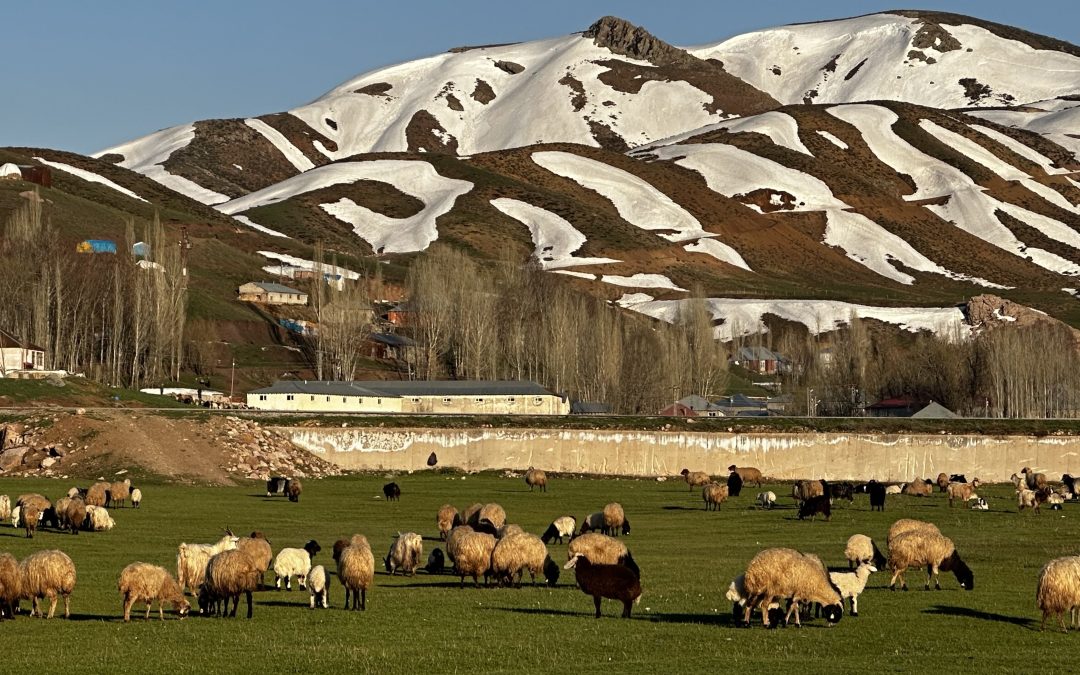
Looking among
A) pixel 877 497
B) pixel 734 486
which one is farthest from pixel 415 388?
pixel 877 497

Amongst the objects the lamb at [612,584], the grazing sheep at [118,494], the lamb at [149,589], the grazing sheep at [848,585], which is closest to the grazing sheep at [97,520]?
the grazing sheep at [118,494]

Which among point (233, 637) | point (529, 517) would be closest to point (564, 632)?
point (233, 637)

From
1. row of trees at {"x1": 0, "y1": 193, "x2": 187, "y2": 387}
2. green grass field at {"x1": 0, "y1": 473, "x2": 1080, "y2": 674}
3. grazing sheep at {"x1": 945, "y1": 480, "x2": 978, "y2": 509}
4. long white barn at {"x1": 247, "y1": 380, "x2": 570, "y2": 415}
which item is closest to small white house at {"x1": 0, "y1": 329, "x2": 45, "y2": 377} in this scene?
row of trees at {"x1": 0, "y1": 193, "x2": 187, "y2": 387}

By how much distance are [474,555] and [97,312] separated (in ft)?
295

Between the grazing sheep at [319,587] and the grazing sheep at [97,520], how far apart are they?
14978mm

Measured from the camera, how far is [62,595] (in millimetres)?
24625

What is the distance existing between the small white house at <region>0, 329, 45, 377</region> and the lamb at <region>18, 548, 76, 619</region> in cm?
7073

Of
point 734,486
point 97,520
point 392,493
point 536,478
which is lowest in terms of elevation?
point 97,520

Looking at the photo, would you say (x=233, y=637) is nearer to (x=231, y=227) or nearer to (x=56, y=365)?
(x=56, y=365)

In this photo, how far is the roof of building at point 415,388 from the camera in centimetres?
9368

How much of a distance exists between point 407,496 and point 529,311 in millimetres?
67507

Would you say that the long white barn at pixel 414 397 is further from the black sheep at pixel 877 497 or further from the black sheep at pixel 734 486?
the black sheep at pixel 877 497

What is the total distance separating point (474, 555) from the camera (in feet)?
93.7

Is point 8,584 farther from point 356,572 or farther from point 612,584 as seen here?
point 612,584
